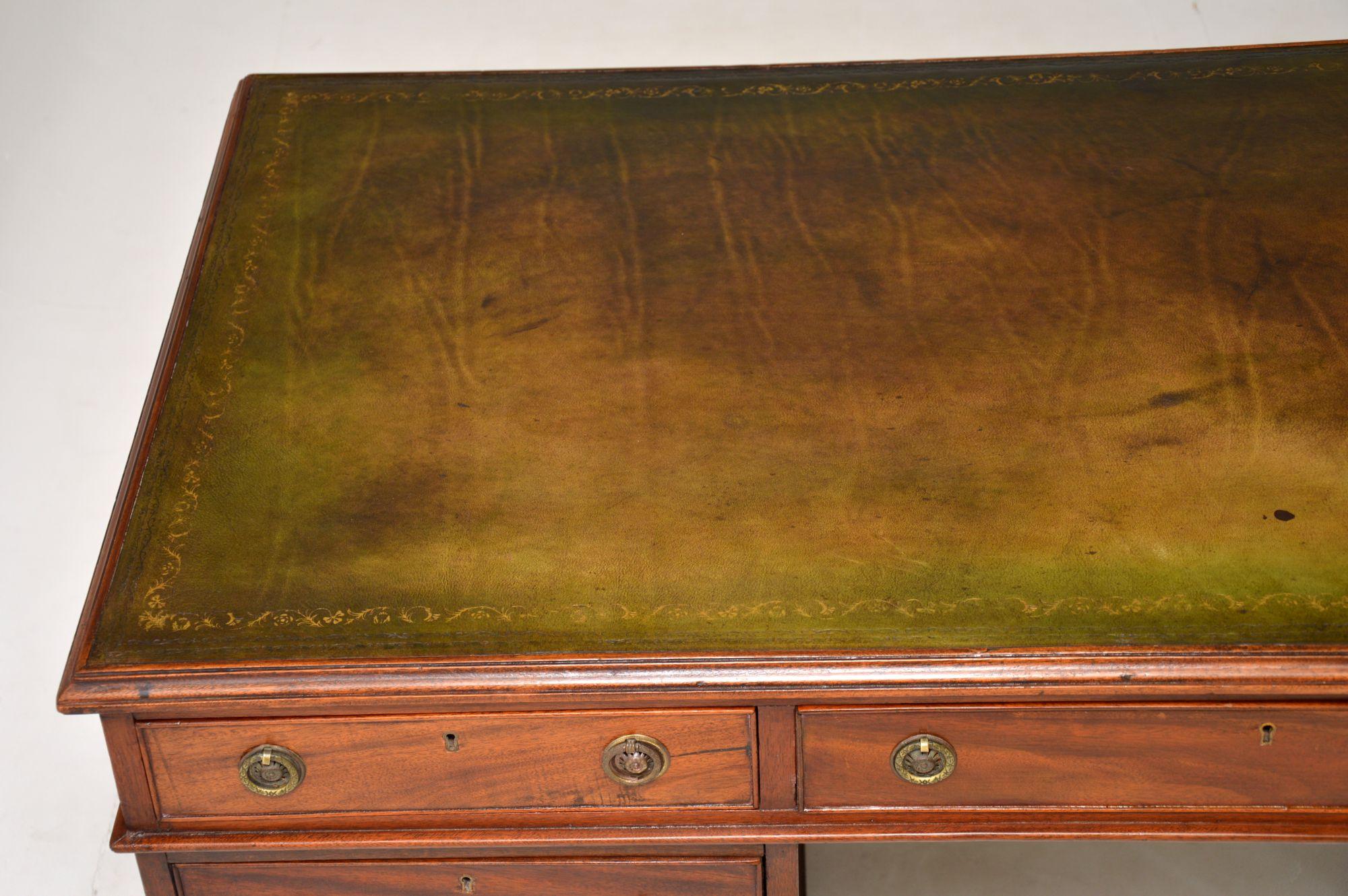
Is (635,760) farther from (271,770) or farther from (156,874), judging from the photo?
(156,874)

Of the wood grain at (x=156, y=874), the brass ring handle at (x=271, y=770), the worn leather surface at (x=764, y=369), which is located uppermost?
the worn leather surface at (x=764, y=369)

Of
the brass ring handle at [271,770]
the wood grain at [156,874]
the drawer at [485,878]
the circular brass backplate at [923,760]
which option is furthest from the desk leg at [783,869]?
the wood grain at [156,874]

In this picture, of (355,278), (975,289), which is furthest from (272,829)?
(975,289)

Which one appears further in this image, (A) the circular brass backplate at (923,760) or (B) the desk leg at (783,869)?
(B) the desk leg at (783,869)

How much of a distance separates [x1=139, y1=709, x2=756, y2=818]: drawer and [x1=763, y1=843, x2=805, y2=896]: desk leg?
98 mm

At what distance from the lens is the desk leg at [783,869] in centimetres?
199

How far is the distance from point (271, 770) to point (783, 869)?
0.60 metres

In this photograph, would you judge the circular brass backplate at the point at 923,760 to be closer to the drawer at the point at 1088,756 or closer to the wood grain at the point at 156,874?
the drawer at the point at 1088,756

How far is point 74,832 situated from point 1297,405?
6.15ft

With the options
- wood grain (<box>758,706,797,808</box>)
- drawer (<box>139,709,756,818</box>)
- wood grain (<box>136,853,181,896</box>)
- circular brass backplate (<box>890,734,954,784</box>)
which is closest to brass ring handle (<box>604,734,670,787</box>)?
drawer (<box>139,709,756,818</box>)

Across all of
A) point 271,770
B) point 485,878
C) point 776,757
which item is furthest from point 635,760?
point 271,770

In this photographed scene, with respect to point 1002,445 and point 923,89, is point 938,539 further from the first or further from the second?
point 923,89

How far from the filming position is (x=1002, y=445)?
204 cm

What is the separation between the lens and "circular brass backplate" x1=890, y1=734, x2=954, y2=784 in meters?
1.87
